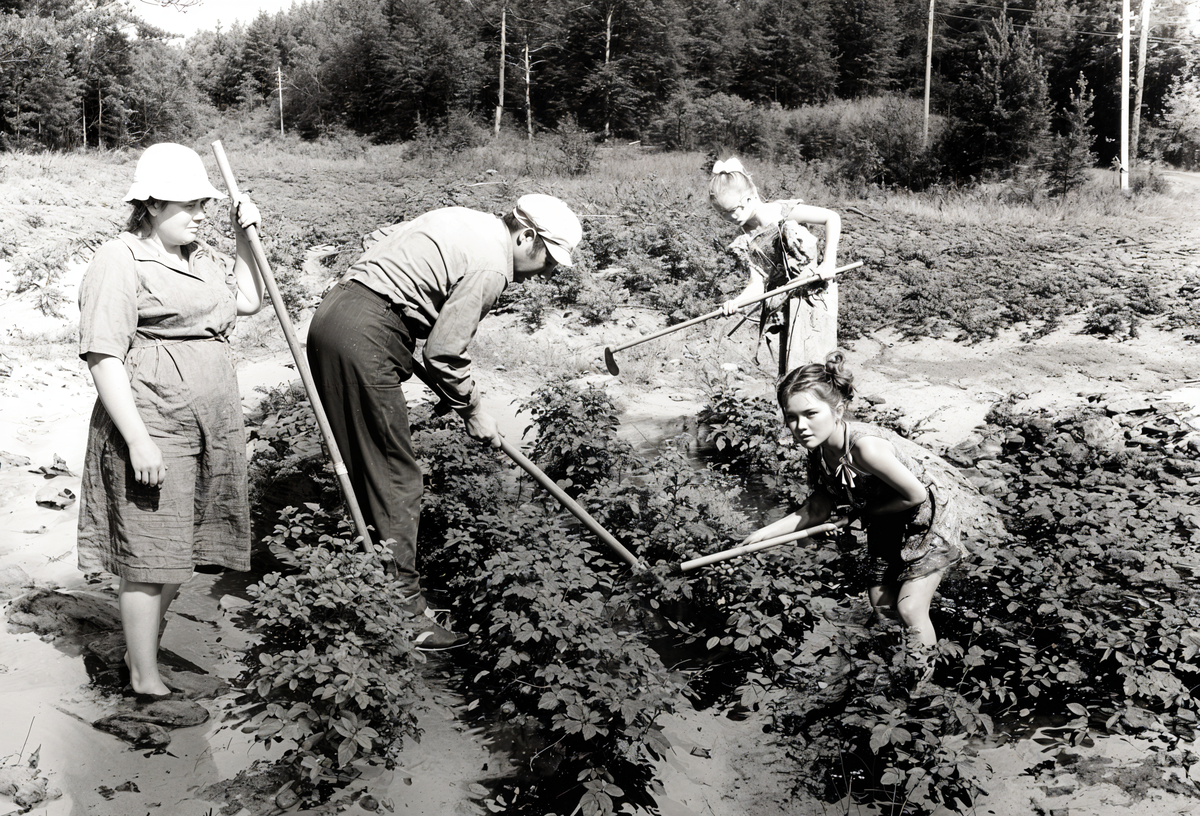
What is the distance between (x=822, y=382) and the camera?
2.94 meters

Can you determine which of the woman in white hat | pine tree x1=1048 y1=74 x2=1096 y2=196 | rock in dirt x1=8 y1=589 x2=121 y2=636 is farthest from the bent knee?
pine tree x1=1048 y1=74 x2=1096 y2=196

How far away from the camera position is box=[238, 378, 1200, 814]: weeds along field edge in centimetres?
261

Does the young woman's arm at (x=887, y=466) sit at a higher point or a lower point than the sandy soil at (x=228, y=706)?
higher

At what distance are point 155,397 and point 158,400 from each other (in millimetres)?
12

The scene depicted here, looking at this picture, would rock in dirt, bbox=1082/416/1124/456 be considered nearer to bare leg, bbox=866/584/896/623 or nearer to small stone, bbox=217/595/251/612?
bare leg, bbox=866/584/896/623

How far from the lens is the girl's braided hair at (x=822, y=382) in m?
2.93

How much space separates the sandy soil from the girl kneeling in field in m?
0.59

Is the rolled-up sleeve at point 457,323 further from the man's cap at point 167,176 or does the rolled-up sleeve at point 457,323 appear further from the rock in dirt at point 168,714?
the rock in dirt at point 168,714

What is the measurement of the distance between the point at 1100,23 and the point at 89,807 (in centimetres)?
2871

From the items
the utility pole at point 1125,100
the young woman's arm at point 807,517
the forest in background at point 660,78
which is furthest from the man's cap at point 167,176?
the utility pole at point 1125,100

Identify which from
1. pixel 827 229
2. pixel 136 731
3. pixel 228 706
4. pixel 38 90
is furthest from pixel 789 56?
pixel 136 731

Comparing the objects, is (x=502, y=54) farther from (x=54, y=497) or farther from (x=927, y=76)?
(x=54, y=497)

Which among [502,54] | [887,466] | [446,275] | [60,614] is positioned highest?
[502,54]

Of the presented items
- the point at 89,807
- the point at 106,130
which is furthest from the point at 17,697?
the point at 106,130
